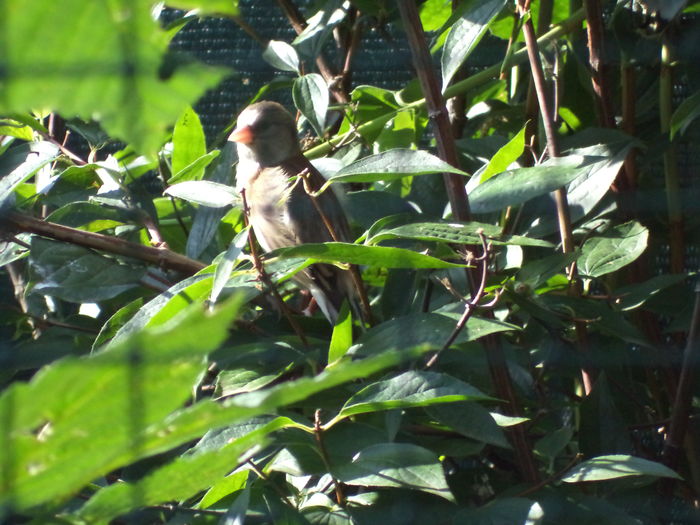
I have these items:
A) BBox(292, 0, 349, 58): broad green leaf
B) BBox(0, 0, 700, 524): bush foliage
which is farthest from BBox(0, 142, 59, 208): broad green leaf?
BBox(292, 0, 349, 58): broad green leaf

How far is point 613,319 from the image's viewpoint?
554 millimetres

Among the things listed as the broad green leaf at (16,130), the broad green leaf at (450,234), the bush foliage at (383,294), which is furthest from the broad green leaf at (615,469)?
the broad green leaf at (16,130)

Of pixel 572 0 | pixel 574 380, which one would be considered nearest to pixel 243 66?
pixel 572 0

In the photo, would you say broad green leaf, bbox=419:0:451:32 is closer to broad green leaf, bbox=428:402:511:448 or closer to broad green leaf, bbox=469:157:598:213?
broad green leaf, bbox=469:157:598:213

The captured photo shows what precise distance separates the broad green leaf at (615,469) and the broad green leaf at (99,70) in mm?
366

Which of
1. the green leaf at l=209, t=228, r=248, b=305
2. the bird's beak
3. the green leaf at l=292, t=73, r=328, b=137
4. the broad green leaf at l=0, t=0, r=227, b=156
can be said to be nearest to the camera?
the broad green leaf at l=0, t=0, r=227, b=156

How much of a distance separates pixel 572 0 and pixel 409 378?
0.44 meters

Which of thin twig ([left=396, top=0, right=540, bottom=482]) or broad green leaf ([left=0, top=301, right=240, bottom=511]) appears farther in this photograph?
thin twig ([left=396, top=0, right=540, bottom=482])

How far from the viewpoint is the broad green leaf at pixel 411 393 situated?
40 cm

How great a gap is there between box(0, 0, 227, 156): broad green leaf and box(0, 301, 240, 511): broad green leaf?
4cm

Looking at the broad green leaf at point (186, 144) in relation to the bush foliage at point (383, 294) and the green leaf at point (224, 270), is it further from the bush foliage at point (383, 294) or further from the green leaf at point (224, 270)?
the green leaf at point (224, 270)

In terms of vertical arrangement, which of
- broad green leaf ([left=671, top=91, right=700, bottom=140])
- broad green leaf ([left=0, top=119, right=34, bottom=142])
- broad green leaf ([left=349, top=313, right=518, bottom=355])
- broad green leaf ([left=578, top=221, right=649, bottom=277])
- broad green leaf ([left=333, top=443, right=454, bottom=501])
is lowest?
broad green leaf ([left=333, top=443, right=454, bottom=501])

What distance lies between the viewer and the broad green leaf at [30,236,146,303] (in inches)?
21.7

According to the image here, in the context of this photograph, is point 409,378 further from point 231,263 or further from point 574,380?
point 574,380
